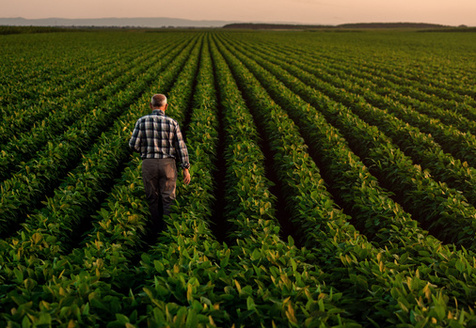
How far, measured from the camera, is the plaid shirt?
5512 mm

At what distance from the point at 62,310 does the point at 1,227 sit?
371 centimetres

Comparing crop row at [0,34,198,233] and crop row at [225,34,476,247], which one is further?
crop row at [0,34,198,233]

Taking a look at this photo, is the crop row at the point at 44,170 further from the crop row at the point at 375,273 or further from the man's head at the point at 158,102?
the crop row at the point at 375,273

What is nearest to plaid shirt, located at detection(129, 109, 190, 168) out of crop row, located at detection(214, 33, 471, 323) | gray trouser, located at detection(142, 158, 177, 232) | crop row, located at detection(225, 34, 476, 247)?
gray trouser, located at detection(142, 158, 177, 232)

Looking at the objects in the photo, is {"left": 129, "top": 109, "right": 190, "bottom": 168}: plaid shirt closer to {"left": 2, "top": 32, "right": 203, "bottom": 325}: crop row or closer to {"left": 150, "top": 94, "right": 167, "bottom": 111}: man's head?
{"left": 150, "top": 94, "right": 167, "bottom": 111}: man's head

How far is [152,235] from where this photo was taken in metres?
5.79

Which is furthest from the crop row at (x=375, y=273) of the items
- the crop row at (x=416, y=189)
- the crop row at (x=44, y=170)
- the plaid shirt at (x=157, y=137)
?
the crop row at (x=44, y=170)

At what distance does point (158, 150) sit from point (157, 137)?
23 cm

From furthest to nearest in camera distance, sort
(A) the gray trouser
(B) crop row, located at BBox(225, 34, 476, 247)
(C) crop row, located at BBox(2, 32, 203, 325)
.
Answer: (A) the gray trouser, (B) crop row, located at BBox(225, 34, 476, 247), (C) crop row, located at BBox(2, 32, 203, 325)

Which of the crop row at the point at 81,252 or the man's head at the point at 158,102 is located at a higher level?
the man's head at the point at 158,102

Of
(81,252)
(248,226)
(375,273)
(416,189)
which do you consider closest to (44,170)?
(81,252)

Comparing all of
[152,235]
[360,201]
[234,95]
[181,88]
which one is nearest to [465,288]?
[360,201]

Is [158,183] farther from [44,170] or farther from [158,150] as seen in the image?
[44,170]

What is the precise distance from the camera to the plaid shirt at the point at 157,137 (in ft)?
18.1
